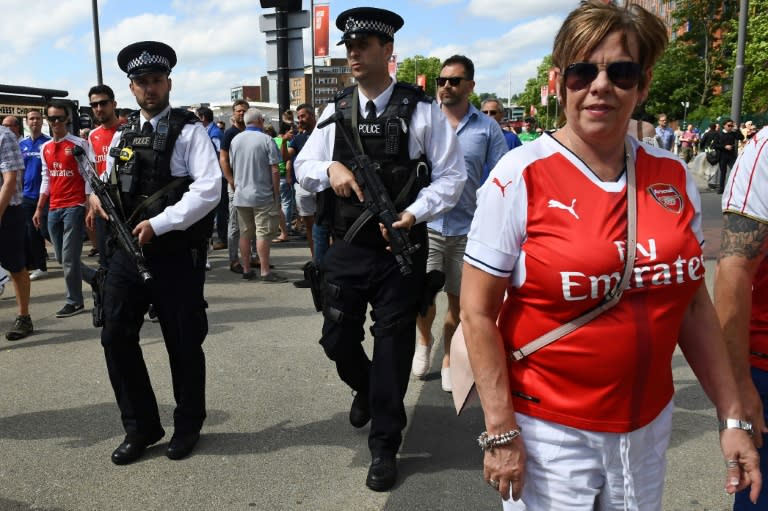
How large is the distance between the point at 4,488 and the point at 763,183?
3.55 meters

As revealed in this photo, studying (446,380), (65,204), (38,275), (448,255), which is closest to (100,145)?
(65,204)

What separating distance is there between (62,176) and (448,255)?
4.59 metres

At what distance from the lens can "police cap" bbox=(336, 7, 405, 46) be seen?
3.42 meters

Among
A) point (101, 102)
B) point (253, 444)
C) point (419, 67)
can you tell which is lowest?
point (253, 444)

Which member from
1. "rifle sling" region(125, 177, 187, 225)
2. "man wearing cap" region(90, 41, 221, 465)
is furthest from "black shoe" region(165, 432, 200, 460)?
"rifle sling" region(125, 177, 187, 225)

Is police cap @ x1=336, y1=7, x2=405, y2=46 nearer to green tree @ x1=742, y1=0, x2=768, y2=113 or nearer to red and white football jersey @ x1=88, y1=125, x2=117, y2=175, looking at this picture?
red and white football jersey @ x1=88, y1=125, x2=117, y2=175

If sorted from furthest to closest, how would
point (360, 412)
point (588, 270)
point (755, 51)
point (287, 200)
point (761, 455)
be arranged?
point (755, 51) < point (287, 200) < point (360, 412) < point (761, 455) < point (588, 270)

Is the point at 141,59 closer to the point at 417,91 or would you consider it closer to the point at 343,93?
the point at 343,93

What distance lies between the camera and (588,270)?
1.61 m

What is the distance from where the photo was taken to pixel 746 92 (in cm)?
3566

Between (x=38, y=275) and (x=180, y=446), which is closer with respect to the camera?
(x=180, y=446)

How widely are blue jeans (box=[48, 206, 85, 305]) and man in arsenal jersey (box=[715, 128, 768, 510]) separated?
21.0 feet

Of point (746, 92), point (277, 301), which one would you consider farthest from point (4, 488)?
point (746, 92)

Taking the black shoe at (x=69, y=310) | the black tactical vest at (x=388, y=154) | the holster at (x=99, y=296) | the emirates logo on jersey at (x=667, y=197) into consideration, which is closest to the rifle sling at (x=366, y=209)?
the black tactical vest at (x=388, y=154)
